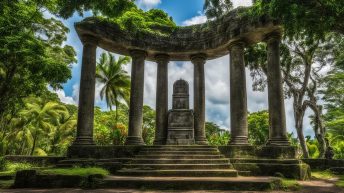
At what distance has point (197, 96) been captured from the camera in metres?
19.6

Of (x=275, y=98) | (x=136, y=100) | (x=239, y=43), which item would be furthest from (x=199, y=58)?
(x=275, y=98)

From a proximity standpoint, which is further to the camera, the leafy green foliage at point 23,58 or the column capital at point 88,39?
the column capital at point 88,39

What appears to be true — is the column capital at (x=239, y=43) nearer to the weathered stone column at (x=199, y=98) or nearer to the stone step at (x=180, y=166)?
the weathered stone column at (x=199, y=98)

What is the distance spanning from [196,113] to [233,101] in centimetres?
323

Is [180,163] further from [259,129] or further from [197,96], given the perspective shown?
[259,129]

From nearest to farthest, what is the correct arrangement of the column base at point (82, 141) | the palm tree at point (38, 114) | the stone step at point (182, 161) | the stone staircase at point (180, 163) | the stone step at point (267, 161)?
the stone staircase at point (180, 163), the stone step at point (267, 161), the stone step at point (182, 161), the column base at point (82, 141), the palm tree at point (38, 114)

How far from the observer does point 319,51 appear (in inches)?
944

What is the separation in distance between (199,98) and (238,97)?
134 inches

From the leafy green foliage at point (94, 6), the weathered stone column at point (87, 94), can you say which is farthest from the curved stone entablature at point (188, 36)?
the leafy green foliage at point (94, 6)

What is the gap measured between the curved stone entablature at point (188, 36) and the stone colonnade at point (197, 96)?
1.49ft

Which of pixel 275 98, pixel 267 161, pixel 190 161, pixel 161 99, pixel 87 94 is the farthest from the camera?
pixel 161 99

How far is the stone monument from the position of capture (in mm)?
18000

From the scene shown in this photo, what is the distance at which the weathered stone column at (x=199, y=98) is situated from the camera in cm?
1891

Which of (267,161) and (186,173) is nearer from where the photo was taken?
(186,173)
